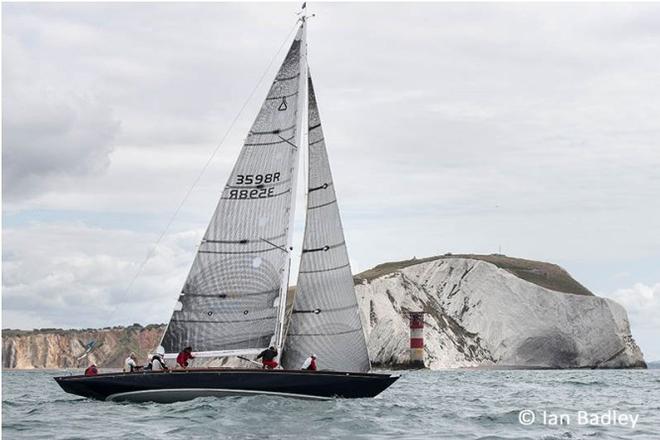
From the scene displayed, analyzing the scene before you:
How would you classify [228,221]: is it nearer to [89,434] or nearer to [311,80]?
[311,80]

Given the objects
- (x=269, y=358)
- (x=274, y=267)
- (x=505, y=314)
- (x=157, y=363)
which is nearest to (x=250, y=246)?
(x=274, y=267)

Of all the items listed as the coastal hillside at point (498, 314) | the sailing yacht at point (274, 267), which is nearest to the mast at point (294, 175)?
the sailing yacht at point (274, 267)

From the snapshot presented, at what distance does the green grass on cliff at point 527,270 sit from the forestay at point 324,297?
91201mm

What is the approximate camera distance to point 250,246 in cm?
2972

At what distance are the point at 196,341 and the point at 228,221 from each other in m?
3.76

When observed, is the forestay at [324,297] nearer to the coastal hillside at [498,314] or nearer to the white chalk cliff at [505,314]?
the coastal hillside at [498,314]

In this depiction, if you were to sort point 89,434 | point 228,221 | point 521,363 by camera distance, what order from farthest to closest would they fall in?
point 521,363
point 228,221
point 89,434

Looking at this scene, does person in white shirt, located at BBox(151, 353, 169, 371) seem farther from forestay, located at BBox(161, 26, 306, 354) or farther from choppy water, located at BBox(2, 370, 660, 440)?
choppy water, located at BBox(2, 370, 660, 440)

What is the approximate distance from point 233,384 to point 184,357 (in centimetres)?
256

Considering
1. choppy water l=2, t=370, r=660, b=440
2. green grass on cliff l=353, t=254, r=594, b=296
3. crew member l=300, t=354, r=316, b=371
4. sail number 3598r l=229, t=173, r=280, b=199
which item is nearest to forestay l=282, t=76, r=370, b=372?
crew member l=300, t=354, r=316, b=371

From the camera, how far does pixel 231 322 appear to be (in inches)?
1159

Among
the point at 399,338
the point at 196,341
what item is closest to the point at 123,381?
the point at 196,341

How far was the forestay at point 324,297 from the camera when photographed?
29.0 metres

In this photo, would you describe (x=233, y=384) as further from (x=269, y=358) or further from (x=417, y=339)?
(x=417, y=339)
